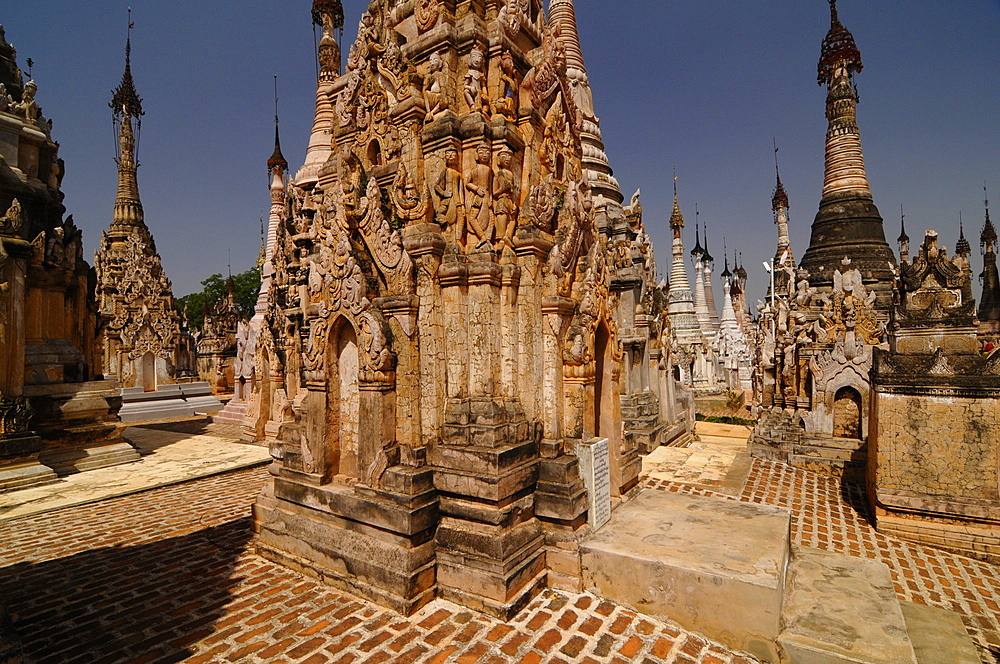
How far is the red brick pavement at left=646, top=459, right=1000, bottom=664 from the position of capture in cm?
559

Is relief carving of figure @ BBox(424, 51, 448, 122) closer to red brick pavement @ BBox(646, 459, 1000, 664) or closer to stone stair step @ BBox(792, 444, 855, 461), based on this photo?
red brick pavement @ BBox(646, 459, 1000, 664)

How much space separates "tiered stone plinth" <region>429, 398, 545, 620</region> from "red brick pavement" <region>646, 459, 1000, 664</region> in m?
4.31

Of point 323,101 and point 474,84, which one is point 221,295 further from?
point 474,84

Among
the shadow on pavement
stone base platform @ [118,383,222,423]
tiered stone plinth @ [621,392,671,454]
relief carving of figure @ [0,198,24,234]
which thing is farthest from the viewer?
stone base platform @ [118,383,222,423]

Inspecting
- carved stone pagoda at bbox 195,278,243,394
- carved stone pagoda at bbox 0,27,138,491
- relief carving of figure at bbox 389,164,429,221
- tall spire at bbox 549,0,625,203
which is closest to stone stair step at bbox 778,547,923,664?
relief carving of figure at bbox 389,164,429,221

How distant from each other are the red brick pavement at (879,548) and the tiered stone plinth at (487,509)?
4.31m

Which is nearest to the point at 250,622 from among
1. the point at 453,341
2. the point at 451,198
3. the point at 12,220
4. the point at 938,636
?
the point at 453,341

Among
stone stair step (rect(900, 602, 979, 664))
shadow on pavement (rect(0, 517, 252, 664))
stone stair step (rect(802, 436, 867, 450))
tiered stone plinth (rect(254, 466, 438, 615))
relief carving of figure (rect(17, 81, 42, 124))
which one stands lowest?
stone stair step (rect(900, 602, 979, 664))

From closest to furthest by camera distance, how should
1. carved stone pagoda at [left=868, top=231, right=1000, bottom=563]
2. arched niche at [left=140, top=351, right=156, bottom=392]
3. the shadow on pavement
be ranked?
1. the shadow on pavement
2. carved stone pagoda at [left=868, top=231, right=1000, bottom=563]
3. arched niche at [left=140, top=351, right=156, bottom=392]

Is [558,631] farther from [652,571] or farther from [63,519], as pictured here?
[63,519]

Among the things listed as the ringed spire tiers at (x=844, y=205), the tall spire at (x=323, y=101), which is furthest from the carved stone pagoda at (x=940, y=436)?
the ringed spire tiers at (x=844, y=205)

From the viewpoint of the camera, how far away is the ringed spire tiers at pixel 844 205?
26656mm

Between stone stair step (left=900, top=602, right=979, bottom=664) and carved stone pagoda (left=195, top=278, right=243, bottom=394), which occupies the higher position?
carved stone pagoda (left=195, top=278, right=243, bottom=394)

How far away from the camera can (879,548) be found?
7.25 m
